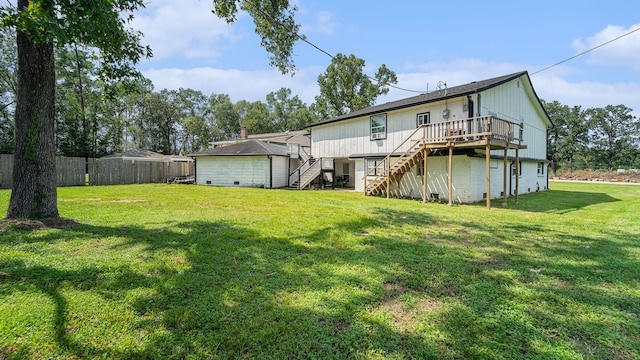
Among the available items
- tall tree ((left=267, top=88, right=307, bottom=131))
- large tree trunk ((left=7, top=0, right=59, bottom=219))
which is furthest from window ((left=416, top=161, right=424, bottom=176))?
tall tree ((left=267, top=88, right=307, bottom=131))

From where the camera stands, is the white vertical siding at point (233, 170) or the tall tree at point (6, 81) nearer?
the white vertical siding at point (233, 170)

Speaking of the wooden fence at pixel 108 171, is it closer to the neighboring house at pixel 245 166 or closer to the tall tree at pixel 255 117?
the neighboring house at pixel 245 166

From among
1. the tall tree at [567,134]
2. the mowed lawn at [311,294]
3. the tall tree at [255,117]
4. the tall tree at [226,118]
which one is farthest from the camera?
the tall tree at [226,118]

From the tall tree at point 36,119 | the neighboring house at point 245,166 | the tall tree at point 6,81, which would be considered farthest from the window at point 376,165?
the tall tree at point 6,81

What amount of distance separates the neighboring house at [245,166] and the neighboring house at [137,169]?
4.14 metres

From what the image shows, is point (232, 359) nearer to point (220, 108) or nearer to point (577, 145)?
point (220, 108)

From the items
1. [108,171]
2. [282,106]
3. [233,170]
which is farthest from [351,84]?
[108,171]

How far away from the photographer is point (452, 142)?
454 inches

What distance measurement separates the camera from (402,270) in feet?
13.7

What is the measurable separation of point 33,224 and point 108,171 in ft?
57.7

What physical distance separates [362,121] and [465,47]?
21.2 ft

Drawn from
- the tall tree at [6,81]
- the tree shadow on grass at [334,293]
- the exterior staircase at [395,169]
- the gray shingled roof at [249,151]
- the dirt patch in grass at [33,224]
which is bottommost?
the tree shadow on grass at [334,293]

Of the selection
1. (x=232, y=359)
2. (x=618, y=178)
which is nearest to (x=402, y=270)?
(x=232, y=359)

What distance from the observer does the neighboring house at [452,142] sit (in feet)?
39.2
